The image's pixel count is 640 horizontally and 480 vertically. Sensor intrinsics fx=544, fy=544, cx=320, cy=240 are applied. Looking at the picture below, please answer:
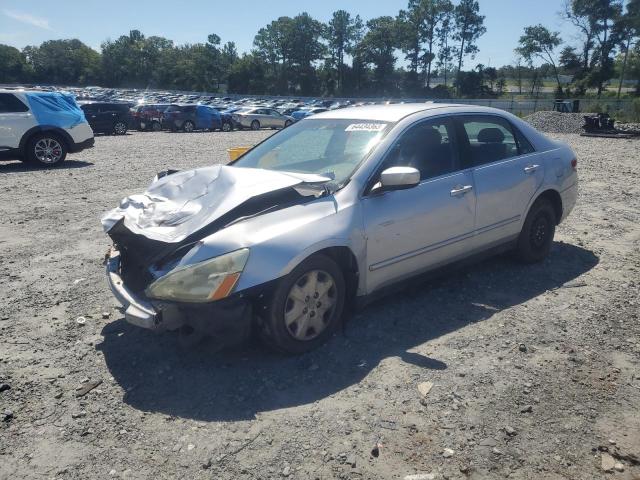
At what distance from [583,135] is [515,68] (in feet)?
203

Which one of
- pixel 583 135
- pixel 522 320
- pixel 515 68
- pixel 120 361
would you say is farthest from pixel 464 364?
pixel 515 68

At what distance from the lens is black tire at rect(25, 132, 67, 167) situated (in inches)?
487

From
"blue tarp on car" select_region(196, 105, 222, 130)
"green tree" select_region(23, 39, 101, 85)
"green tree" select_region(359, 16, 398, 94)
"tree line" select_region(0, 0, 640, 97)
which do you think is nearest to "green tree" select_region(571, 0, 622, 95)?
"tree line" select_region(0, 0, 640, 97)

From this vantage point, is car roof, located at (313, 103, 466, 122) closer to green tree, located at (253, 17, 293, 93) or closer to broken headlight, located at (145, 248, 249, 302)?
broken headlight, located at (145, 248, 249, 302)

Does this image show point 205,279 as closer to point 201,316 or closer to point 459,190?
point 201,316

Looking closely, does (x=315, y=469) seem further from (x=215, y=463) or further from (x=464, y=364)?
(x=464, y=364)

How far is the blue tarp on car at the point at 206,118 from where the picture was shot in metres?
29.0

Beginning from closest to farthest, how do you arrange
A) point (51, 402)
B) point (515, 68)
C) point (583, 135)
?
point (51, 402) → point (583, 135) → point (515, 68)

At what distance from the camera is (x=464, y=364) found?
→ 3.62m

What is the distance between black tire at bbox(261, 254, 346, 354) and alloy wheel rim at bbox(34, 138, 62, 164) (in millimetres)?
11060

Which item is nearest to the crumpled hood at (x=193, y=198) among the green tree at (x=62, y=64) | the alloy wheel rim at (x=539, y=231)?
the alloy wheel rim at (x=539, y=231)

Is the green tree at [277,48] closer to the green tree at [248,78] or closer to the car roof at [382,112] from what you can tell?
the green tree at [248,78]

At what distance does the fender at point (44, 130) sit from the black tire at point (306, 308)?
11.0 metres

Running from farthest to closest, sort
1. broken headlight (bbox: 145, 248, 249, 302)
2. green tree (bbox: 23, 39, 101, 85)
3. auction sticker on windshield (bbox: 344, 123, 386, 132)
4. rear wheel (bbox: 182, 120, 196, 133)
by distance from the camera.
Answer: green tree (bbox: 23, 39, 101, 85)
rear wheel (bbox: 182, 120, 196, 133)
auction sticker on windshield (bbox: 344, 123, 386, 132)
broken headlight (bbox: 145, 248, 249, 302)
